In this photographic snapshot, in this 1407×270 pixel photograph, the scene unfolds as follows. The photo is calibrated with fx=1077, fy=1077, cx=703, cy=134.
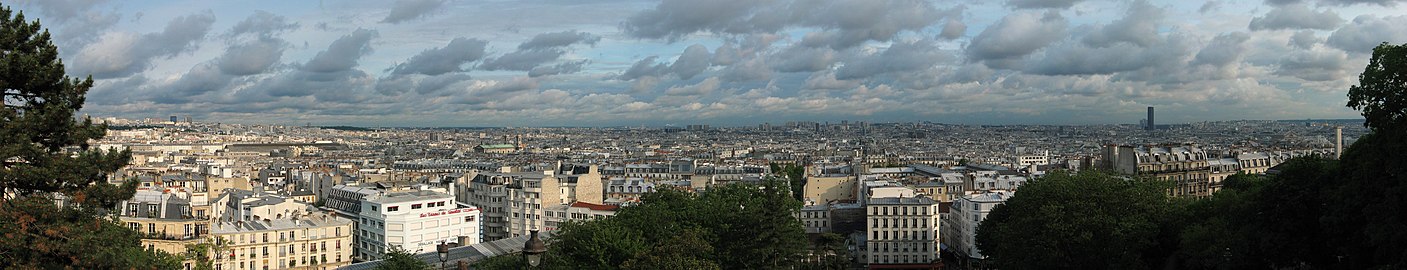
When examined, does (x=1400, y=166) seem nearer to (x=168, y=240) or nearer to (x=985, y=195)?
(x=985, y=195)

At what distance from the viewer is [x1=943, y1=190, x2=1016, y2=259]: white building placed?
65812mm

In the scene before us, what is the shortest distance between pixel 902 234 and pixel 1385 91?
3906cm

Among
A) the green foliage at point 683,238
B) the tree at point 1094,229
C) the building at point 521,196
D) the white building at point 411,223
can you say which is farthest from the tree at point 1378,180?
the building at point 521,196

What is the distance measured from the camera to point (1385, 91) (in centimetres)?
2562

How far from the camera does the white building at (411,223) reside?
60438 millimetres

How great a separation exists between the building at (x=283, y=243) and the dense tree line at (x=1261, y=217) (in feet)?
108

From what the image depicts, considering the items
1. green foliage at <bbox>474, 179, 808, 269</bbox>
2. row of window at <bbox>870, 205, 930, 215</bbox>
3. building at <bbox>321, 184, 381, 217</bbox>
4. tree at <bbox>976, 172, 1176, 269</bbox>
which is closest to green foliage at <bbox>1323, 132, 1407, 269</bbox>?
tree at <bbox>976, 172, 1176, 269</bbox>

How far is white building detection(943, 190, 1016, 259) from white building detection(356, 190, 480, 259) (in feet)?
99.8

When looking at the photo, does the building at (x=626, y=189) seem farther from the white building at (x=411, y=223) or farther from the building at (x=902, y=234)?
the building at (x=902, y=234)

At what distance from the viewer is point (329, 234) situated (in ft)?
180

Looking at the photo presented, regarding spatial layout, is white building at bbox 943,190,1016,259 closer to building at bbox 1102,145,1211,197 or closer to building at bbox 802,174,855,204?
building at bbox 1102,145,1211,197

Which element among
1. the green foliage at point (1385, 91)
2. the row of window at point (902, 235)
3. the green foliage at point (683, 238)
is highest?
the green foliage at point (1385, 91)

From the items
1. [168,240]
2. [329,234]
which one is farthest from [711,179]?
[168,240]

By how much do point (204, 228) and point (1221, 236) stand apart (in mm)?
44409
